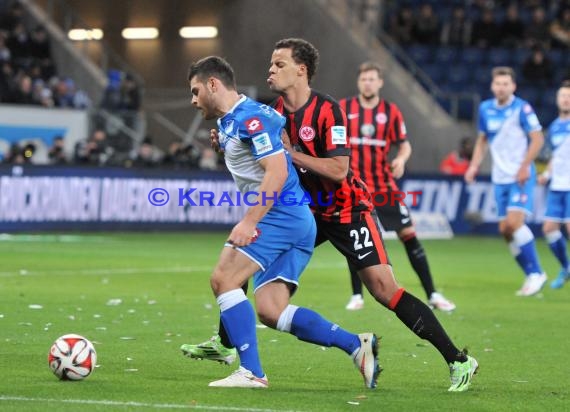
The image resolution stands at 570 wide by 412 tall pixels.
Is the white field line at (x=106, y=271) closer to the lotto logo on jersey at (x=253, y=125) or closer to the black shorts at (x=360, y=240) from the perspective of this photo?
the black shorts at (x=360, y=240)

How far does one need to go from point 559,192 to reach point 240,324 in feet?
31.4

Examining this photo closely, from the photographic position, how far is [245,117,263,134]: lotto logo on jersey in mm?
6762

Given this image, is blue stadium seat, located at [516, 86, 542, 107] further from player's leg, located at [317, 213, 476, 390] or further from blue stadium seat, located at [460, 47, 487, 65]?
player's leg, located at [317, 213, 476, 390]

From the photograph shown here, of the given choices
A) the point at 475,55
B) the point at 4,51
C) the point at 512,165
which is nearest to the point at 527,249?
the point at 512,165

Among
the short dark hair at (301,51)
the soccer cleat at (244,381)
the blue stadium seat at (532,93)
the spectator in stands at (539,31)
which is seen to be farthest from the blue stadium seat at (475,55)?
the soccer cleat at (244,381)

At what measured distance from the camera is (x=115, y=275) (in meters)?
15.0

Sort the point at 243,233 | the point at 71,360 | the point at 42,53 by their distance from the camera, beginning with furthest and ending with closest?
the point at 42,53, the point at 71,360, the point at 243,233

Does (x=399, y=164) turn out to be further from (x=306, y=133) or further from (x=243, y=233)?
(x=243, y=233)

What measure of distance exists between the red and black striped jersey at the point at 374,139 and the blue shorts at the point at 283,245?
4.89 meters

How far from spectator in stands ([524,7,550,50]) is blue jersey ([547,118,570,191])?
16727 millimetres

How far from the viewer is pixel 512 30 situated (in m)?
32.3

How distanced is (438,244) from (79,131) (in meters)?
8.52

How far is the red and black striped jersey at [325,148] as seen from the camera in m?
7.68

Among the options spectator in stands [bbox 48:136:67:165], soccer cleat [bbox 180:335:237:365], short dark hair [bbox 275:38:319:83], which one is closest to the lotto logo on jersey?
short dark hair [bbox 275:38:319:83]
